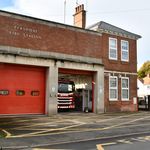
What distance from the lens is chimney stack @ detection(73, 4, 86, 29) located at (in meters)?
27.9

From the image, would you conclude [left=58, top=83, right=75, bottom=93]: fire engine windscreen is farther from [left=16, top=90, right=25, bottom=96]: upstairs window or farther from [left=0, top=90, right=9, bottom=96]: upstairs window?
[left=0, top=90, right=9, bottom=96]: upstairs window

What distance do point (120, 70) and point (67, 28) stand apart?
6.90 metres

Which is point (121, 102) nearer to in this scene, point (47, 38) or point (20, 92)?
point (47, 38)

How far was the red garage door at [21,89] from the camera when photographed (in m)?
20.2

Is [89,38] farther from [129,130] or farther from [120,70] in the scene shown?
[129,130]

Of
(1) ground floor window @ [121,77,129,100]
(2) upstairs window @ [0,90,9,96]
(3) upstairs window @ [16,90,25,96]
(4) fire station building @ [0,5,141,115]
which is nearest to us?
(2) upstairs window @ [0,90,9,96]

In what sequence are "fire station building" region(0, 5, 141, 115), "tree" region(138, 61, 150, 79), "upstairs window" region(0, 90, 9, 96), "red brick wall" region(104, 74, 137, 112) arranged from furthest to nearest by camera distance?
"tree" region(138, 61, 150, 79)
"red brick wall" region(104, 74, 137, 112)
"fire station building" region(0, 5, 141, 115)
"upstairs window" region(0, 90, 9, 96)

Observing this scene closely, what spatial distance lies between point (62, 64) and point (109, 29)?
21.1 ft

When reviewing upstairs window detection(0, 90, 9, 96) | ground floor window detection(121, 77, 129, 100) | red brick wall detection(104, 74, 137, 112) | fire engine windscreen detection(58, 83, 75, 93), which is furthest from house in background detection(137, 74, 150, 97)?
upstairs window detection(0, 90, 9, 96)

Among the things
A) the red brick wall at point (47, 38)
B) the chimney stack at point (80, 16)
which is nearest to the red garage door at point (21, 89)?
the red brick wall at point (47, 38)

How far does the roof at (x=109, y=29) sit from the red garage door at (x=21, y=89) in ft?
22.9

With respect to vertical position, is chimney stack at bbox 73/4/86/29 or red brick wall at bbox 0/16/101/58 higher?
chimney stack at bbox 73/4/86/29

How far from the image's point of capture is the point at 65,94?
2380 centimetres

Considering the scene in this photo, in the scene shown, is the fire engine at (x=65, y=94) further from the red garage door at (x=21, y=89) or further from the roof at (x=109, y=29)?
the roof at (x=109, y=29)
